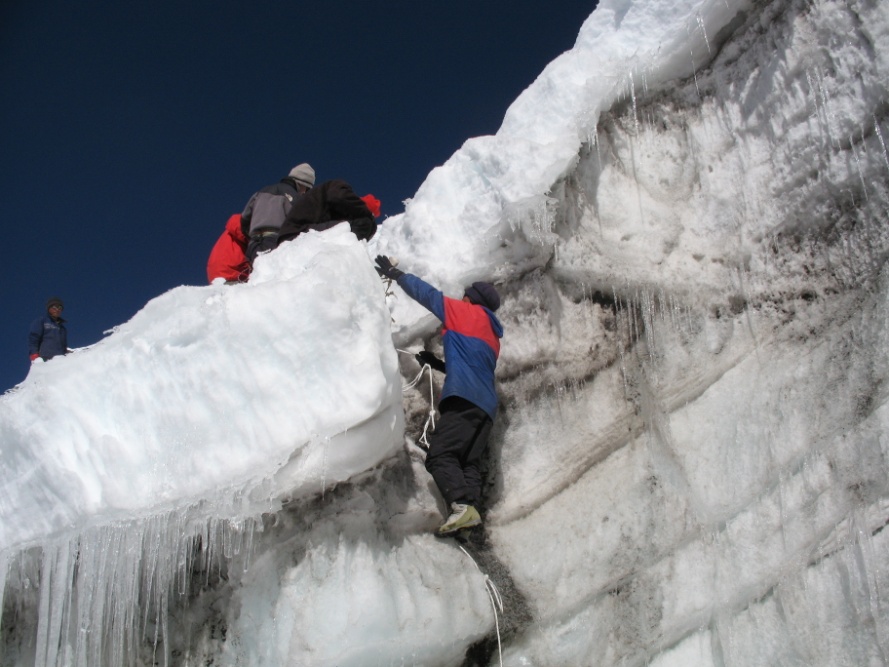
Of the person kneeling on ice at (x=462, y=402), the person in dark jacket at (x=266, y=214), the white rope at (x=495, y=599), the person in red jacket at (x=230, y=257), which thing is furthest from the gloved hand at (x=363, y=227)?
the white rope at (x=495, y=599)

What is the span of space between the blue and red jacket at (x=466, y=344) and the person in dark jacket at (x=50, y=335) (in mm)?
4867

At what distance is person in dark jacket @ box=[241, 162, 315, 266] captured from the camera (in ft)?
17.3

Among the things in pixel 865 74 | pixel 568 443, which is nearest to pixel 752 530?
pixel 568 443

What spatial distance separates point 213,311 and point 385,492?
1449mm

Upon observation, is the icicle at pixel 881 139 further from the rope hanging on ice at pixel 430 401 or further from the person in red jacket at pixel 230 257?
the person in red jacket at pixel 230 257

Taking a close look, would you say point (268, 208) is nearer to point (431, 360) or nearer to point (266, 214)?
point (266, 214)

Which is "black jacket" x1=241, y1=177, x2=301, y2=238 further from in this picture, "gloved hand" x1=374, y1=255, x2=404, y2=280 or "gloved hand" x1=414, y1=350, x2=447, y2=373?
"gloved hand" x1=414, y1=350, x2=447, y2=373

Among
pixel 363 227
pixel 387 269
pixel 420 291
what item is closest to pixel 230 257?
pixel 363 227

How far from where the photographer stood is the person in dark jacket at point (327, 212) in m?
5.10

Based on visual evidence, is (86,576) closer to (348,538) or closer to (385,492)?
(348,538)

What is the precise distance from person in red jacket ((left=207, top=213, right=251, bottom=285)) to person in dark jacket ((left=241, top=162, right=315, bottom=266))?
0.09m

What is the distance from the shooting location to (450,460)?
436 centimetres

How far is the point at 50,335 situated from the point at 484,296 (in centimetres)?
537

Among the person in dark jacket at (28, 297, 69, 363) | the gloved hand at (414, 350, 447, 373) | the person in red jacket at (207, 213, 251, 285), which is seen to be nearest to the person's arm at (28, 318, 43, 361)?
the person in dark jacket at (28, 297, 69, 363)
